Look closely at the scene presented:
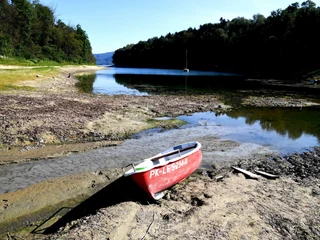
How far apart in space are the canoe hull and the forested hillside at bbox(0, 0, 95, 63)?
7239 cm

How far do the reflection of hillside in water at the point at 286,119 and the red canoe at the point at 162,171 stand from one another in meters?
11.0

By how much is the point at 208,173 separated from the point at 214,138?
6246 mm

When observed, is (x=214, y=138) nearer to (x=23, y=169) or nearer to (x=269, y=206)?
(x=269, y=206)

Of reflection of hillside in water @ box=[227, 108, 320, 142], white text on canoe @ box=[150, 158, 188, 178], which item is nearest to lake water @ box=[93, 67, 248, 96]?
reflection of hillside in water @ box=[227, 108, 320, 142]

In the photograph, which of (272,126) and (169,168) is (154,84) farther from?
(169,168)

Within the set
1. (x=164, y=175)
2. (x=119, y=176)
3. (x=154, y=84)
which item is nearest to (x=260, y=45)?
(x=154, y=84)

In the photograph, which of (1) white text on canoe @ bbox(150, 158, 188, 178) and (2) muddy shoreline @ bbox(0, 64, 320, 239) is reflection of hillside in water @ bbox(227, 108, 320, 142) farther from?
(1) white text on canoe @ bbox(150, 158, 188, 178)

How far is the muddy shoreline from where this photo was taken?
807cm

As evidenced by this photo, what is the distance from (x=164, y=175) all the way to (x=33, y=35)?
4293 inches

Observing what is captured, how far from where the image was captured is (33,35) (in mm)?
102375

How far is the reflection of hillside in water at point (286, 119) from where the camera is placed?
2116cm

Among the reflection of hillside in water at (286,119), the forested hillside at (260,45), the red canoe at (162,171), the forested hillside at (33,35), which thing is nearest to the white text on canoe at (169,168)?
the red canoe at (162,171)

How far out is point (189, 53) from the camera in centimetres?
18238

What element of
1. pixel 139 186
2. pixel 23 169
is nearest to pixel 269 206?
pixel 139 186
